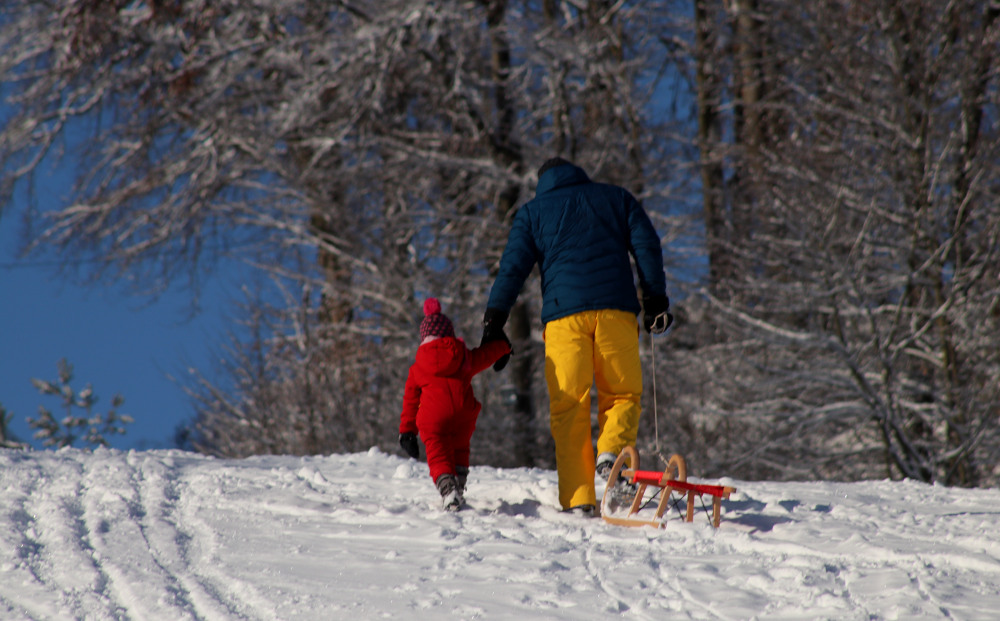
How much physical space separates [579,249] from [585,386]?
0.67 m

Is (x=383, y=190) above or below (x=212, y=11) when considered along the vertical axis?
below

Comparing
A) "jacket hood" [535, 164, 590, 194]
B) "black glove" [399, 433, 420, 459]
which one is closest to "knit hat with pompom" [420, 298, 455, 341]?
"black glove" [399, 433, 420, 459]

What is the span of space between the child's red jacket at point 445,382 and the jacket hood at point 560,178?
0.85 meters

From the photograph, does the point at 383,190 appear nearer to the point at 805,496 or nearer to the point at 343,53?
the point at 343,53

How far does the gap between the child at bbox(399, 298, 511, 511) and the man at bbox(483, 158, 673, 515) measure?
160mm

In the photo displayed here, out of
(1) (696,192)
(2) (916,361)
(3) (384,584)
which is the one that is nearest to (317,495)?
(3) (384,584)

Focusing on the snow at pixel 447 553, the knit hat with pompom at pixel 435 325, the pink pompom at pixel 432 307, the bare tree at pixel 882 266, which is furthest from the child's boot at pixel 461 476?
the bare tree at pixel 882 266

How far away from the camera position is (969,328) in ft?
32.9

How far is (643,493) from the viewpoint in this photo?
409 cm

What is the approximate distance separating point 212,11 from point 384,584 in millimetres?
11830

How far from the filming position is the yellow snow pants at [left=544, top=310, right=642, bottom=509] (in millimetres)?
4434

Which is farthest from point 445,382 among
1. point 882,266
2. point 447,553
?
point 882,266

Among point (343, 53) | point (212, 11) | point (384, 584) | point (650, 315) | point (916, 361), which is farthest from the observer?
point (212, 11)

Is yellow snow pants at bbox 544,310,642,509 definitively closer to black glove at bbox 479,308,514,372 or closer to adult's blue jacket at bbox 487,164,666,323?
adult's blue jacket at bbox 487,164,666,323
